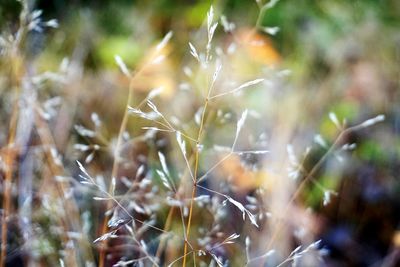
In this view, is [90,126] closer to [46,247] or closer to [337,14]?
[46,247]

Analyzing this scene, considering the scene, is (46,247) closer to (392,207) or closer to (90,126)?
(90,126)

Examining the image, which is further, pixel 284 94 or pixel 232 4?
pixel 232 4

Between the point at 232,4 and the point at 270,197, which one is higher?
the point at 232,4

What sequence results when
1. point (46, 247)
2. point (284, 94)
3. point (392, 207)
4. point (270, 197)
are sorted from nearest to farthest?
1. point (46, 247)
2. point (270, 197)
3. point (392, 207)
4. point (284, 94)

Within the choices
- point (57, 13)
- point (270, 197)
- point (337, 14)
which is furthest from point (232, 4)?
point (270, 197)

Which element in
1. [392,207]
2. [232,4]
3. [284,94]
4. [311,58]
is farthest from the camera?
[232,4]

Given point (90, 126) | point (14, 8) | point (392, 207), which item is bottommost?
point (392, 207)
